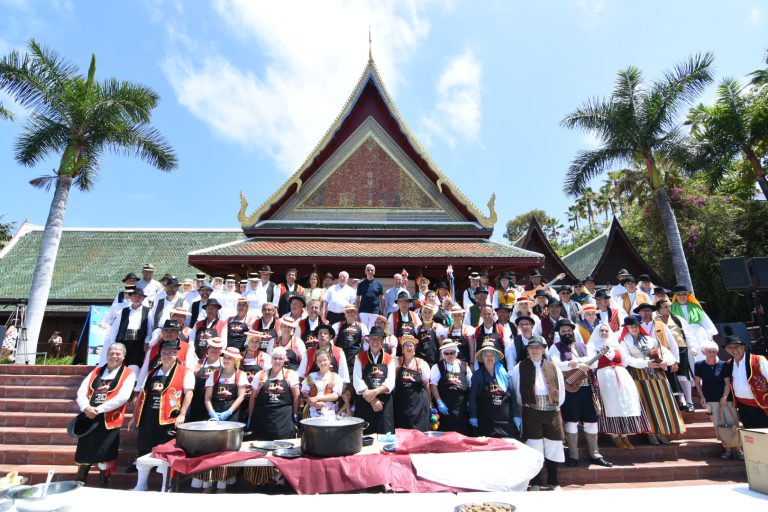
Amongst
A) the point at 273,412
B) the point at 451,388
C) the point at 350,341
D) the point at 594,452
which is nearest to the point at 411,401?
the point at 451,388

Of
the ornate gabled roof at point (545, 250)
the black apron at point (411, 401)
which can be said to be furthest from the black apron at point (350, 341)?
the ornate gabled roof at point (545, 250)

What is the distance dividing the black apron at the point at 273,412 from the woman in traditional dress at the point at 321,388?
0.74ft

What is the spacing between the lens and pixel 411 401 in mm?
5645

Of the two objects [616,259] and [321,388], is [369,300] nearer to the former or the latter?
[321,388]

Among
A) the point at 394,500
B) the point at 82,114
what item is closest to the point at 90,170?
the point at 82,114

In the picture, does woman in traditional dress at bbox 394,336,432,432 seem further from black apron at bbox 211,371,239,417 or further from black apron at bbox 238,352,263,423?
black apron at bbox 211,371,239,417

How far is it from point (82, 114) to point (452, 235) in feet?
37.0

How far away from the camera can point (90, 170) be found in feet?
46.9

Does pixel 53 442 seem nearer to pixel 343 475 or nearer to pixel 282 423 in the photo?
pixel 282 423

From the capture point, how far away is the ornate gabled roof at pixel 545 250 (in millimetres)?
19188

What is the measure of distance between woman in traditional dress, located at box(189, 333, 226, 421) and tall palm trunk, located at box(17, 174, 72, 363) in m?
7.74

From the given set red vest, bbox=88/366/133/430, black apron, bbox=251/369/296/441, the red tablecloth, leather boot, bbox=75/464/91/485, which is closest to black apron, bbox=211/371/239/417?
black apron, bbox=251/369/296/441

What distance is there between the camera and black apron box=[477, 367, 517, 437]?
5379 mm

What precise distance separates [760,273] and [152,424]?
10757 mm
